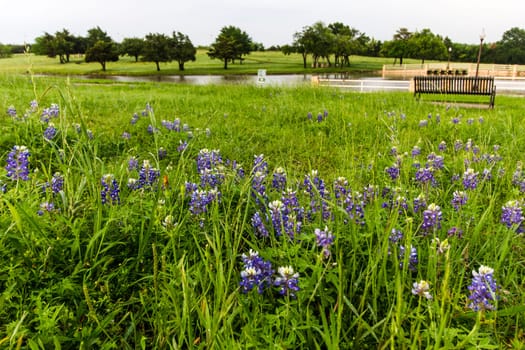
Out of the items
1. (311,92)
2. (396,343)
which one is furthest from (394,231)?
(311,92)

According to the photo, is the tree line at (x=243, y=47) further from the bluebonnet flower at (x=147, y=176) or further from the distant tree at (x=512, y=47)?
the bluebonnet flower at (x=147, y=176)

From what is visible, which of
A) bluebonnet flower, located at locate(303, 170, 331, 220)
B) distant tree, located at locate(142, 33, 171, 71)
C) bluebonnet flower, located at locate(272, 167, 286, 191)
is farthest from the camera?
distant tree, located at locate(142, 33, 171, 71)

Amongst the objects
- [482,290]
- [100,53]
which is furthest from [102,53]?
[482,290]

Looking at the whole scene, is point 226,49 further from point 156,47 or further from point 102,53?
point 102,53

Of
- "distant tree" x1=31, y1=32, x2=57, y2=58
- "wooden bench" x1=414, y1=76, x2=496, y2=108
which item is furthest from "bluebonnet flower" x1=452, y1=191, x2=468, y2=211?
"distant tree" x1=31, y1=32, x2=57, y2=58

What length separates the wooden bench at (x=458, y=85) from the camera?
428 inches

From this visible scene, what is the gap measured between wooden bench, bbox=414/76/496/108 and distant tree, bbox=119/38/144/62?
55.4 m

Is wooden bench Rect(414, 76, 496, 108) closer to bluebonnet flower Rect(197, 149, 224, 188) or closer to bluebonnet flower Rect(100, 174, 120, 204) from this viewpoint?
bluebonnet flower Rect(197, 149, 224, 188)

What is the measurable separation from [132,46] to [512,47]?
84082 millimetres

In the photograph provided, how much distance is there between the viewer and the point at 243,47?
220 feet

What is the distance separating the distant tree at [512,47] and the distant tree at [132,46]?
79.0 meters

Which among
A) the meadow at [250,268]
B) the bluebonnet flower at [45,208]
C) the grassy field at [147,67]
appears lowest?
the meadow at [250,268]

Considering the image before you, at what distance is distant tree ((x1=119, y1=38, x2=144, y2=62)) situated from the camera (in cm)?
6088

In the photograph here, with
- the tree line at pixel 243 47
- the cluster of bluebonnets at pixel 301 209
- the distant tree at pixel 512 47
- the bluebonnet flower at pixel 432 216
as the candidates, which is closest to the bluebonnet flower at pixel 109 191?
the cluster of bluebonnets at pixel 301 209
